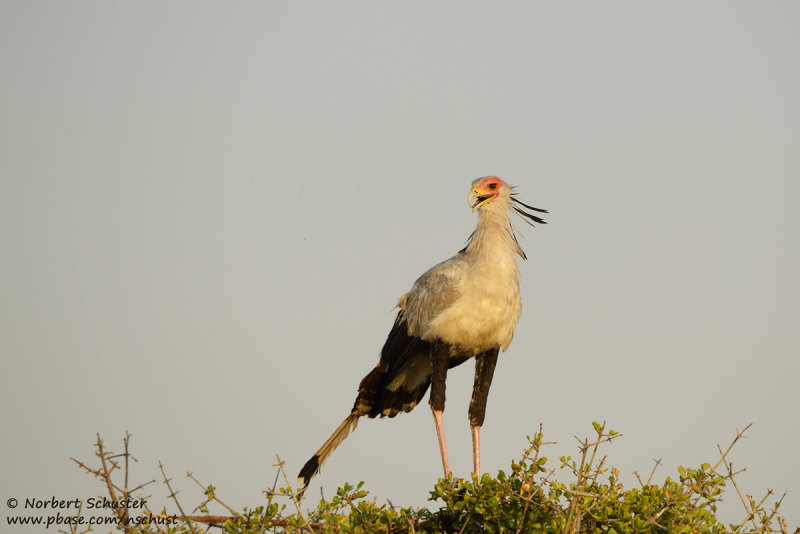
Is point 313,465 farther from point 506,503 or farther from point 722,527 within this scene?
point 722,527

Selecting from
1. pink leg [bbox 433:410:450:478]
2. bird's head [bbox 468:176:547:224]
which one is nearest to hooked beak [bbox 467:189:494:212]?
bird's head [bbox 468:176:547:224]

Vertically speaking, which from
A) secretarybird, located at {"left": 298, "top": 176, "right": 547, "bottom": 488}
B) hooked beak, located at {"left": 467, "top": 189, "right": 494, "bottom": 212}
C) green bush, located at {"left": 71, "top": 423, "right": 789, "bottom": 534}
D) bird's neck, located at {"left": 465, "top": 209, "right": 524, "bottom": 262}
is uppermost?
hooked beak, located at {"left": 467, "top": 189, "right": 494, "bottom": 212}

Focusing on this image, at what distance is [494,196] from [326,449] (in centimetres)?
228

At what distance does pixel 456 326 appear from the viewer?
239 inches

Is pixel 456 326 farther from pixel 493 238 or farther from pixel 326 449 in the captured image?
pixel 326 449

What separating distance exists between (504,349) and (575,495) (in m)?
2.62

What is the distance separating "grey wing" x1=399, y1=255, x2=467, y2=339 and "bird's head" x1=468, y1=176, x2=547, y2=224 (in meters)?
0.47

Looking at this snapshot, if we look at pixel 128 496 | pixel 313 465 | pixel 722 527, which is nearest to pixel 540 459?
pixel 722 527

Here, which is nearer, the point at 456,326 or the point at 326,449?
the point at 456,326

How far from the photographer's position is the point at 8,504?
5746 mm

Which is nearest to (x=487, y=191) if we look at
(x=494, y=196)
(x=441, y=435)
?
(x=494, y=196)

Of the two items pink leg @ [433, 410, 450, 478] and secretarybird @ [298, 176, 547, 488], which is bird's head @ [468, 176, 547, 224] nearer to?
secretarybird @ [298, 176, 547, 488]

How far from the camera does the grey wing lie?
616cm

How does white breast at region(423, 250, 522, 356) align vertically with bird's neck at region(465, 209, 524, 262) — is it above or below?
A: below
